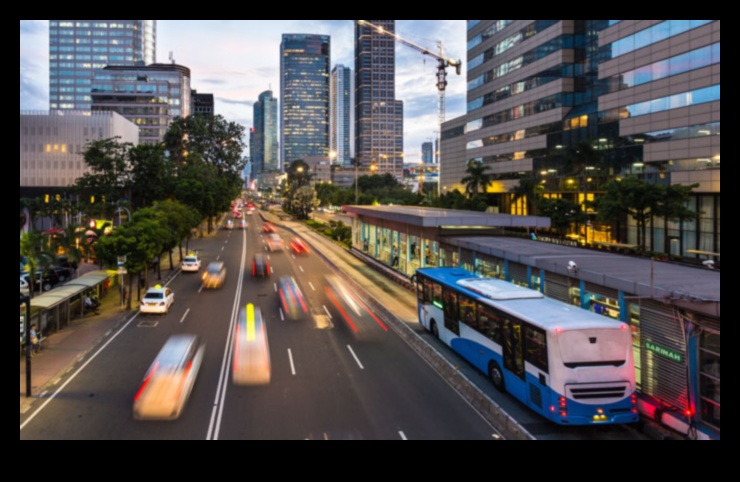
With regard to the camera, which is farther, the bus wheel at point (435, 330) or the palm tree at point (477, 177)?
the palm tree at point (477, 177)

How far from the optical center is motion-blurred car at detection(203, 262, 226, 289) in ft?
125

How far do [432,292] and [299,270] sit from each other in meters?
25.3

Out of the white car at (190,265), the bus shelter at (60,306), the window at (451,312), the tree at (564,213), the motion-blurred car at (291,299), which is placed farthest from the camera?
the tree at (564,213)

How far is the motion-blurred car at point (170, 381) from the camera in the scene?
1499 centimetres

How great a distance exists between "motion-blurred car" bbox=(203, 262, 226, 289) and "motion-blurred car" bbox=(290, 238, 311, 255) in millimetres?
17126

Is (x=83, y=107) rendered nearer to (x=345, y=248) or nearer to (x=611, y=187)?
(x=345, y=248)

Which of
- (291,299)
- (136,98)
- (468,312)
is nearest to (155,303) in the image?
(291,299)

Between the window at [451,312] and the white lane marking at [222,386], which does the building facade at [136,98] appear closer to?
the white lane marking at [222,386]

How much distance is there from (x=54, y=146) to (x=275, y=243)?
54731 mm

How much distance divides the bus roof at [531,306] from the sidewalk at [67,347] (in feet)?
47.8

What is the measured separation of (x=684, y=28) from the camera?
41781mm

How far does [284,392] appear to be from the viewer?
16625mm

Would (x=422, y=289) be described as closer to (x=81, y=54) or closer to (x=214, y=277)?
(x=214, y=277)

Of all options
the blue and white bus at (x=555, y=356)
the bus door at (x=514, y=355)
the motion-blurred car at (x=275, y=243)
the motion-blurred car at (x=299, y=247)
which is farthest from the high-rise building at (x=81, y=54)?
the bus door at (x=514, y=355)
